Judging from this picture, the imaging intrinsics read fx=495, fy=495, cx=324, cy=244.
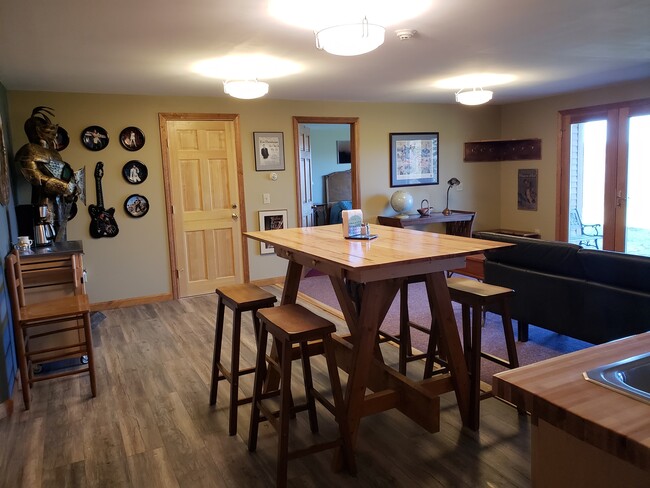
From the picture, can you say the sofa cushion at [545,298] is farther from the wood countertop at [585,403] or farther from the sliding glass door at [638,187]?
the sliding glass door at [638,187]

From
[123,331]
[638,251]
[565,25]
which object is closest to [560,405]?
[565,25]

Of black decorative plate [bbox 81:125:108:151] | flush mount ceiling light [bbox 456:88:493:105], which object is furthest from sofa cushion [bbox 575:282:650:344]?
black decorative plate [bbox 81:125:108:151]

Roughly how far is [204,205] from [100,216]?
1091mm

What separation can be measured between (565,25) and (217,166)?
147 inches

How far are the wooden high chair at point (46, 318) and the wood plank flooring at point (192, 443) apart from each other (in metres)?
0.21

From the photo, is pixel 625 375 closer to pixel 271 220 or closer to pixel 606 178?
pixel 271 220

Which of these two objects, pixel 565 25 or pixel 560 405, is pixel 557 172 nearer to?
pixel 565 25

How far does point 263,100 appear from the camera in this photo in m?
5.71

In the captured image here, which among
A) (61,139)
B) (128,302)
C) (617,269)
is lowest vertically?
(128,302)

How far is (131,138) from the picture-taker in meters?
5.11

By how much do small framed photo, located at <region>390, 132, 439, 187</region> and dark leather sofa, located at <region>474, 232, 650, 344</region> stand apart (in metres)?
2.85

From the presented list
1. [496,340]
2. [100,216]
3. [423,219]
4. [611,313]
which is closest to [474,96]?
[423,219]

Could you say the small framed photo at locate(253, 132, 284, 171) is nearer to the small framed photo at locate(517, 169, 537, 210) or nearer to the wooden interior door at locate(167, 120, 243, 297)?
the wooden interior door at locate(167, 120, 243, 297)

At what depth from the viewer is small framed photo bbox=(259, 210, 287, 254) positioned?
5854 millimetres
